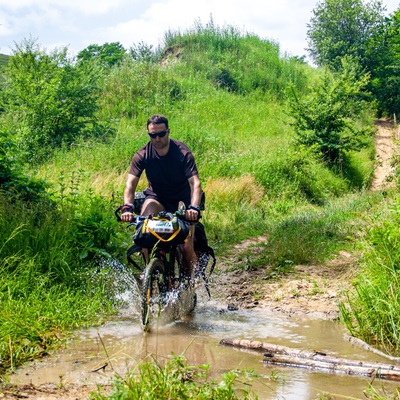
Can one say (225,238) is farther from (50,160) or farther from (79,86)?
(79,86)

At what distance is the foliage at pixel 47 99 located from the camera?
55.9 ft

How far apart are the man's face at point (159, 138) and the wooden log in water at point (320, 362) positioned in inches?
91.6

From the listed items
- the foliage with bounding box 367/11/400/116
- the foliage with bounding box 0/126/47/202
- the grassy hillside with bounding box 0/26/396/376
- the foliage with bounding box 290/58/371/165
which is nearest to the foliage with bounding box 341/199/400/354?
the grassy hillside with bounding box 0/26/396/376

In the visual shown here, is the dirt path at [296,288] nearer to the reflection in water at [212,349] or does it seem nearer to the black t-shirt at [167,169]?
the reflection in water at [212,349]

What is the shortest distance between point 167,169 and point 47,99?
37.8ft

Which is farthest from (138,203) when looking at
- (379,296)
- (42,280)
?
(379,296)

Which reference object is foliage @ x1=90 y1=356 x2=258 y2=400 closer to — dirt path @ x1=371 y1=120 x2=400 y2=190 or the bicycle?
the bicycle

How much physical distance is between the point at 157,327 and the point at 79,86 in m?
13.3

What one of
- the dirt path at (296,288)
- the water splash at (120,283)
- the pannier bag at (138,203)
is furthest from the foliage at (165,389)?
the dirt path at (296,288)

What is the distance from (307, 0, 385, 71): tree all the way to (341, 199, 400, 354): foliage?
2722cm

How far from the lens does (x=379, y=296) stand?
226 inches

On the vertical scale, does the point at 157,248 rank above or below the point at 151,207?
below

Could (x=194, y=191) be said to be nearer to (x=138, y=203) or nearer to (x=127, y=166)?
(x=138, y=203)

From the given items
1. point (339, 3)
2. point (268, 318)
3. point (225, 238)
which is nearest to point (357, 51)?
point (339, 3)
